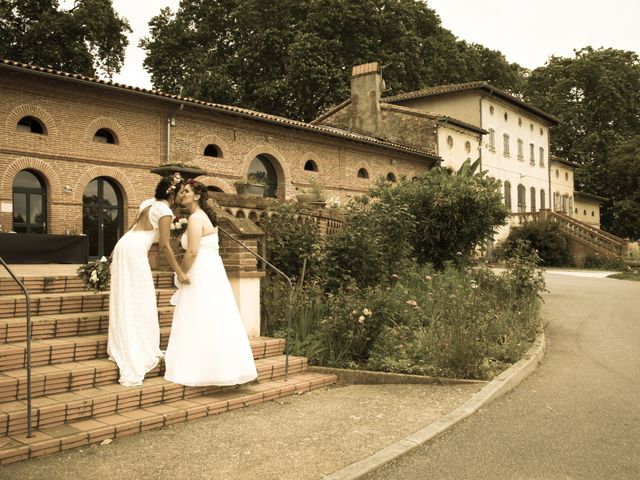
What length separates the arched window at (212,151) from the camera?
21.8 meters

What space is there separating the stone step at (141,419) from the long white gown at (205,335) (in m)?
0.21

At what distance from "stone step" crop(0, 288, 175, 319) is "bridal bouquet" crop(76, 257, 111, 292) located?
15cm

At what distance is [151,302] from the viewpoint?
6047mm

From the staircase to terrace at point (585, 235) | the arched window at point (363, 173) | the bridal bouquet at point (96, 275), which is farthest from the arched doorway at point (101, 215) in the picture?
the staircase to terrace at point (585, 235)

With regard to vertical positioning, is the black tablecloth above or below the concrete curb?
above

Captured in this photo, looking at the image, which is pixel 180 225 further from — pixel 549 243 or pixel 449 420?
pixel 549 243

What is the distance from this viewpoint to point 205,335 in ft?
19.4

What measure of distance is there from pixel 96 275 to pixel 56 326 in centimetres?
73

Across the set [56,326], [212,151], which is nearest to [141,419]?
[56,326]

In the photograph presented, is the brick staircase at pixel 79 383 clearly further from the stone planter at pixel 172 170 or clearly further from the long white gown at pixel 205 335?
the stone planter at pixel 172 170

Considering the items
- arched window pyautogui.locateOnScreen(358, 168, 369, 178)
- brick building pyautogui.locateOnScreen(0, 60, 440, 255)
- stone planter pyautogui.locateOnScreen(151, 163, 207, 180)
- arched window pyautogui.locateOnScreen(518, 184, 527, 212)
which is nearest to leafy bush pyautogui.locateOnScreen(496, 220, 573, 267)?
arched window pyautogui.locateOnScreen(518, 184, 527, 212)

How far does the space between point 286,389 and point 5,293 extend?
321 centimetres

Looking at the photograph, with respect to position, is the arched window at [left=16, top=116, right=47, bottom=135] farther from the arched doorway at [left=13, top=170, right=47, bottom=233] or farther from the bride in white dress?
the bride in white dress

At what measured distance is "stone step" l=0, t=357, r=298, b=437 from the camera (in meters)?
4.69
